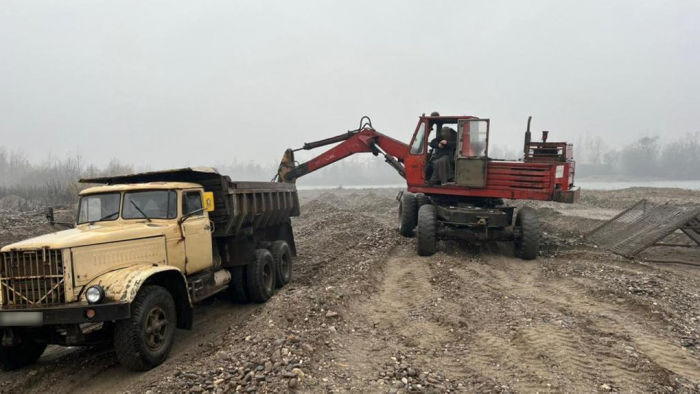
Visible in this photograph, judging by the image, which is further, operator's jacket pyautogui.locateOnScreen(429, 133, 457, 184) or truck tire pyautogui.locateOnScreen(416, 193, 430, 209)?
truck tire pyautogui.locateOnScreen(416, 193, 430, 209)

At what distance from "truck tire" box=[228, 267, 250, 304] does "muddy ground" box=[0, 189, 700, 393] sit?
235 millimetres

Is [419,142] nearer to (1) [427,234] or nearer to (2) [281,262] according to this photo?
(1) [427,234]

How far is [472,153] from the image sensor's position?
10.0 metres

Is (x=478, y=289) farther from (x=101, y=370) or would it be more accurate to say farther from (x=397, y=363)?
(x=101, y=370)

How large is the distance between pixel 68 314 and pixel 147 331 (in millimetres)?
804

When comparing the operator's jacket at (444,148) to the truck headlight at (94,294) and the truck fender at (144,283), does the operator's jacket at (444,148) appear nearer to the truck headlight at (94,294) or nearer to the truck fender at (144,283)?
the truck fender at (144,283)

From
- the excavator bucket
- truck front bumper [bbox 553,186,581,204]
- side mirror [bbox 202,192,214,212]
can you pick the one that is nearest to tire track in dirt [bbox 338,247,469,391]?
side mirror [bbox 202,192,214,212]

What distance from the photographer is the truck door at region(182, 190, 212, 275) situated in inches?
239

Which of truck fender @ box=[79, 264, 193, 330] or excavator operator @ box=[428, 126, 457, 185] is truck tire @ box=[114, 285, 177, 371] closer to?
truck fender @ box=[79, 264, 193, 330]

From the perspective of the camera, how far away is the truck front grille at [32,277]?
4465 mm

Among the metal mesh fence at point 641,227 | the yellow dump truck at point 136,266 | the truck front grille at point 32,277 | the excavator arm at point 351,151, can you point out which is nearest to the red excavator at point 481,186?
the excavator arm at point 351,151

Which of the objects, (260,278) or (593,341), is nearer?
(593,341)

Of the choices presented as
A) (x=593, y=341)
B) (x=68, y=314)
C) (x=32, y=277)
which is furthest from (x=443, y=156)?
(x=32, y=277)

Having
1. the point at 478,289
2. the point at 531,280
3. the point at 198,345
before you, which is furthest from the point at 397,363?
the point at 531,280
